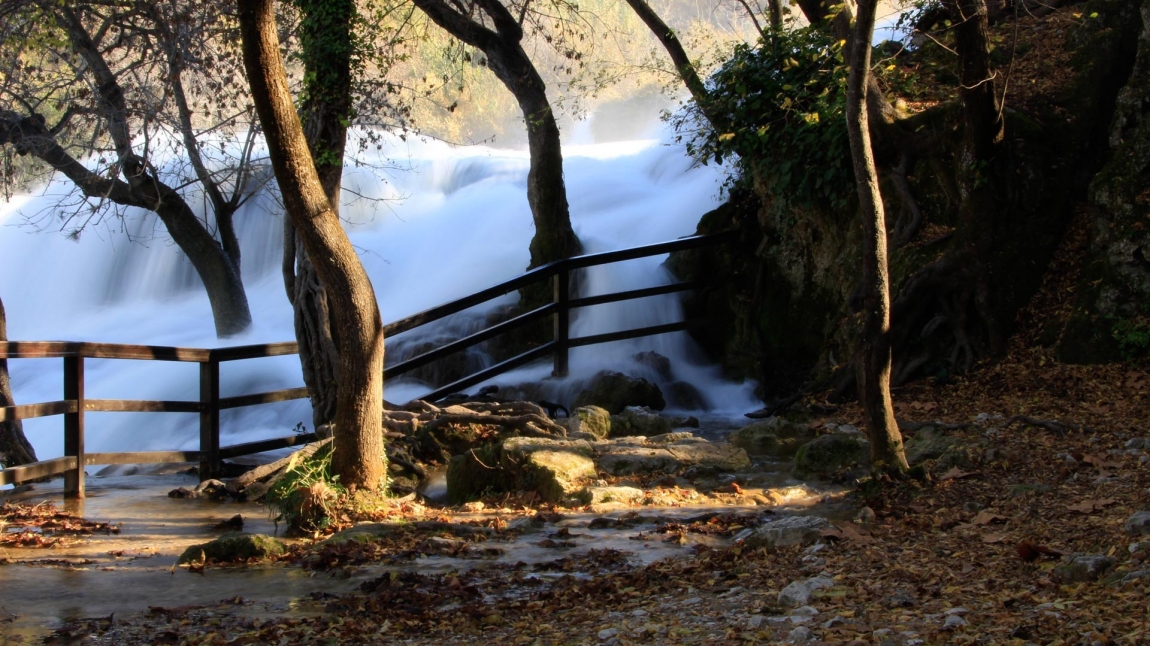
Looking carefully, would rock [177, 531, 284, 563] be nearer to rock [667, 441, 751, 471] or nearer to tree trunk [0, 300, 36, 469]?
rock [667, 441, 751, 471]

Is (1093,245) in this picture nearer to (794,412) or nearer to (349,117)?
(794,412)

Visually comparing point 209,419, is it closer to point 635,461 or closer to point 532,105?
point 635,461

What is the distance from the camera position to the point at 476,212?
17844 mm

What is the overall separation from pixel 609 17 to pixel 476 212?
30420mm

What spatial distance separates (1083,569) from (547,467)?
3.62m

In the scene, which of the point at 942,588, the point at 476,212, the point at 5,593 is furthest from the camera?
the point at 476,212

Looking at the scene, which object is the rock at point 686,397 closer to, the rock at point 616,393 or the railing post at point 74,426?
the rock at point 616,393

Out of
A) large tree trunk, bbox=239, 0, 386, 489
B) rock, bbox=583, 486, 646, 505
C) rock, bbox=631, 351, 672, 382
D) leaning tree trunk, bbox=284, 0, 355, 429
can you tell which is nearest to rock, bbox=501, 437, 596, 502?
rock, bbox=583, 486, 646, 505

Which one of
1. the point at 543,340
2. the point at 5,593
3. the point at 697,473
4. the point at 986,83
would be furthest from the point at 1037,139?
the point at 5,593

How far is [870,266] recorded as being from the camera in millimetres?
5418

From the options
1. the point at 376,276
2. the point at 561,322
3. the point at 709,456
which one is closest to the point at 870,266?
the point at 709,456

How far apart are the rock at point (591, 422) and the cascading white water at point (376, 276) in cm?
175

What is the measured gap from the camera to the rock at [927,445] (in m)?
6.36

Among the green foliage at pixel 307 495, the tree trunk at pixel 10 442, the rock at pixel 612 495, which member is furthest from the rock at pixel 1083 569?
the tree trunk at pixel 10 442
